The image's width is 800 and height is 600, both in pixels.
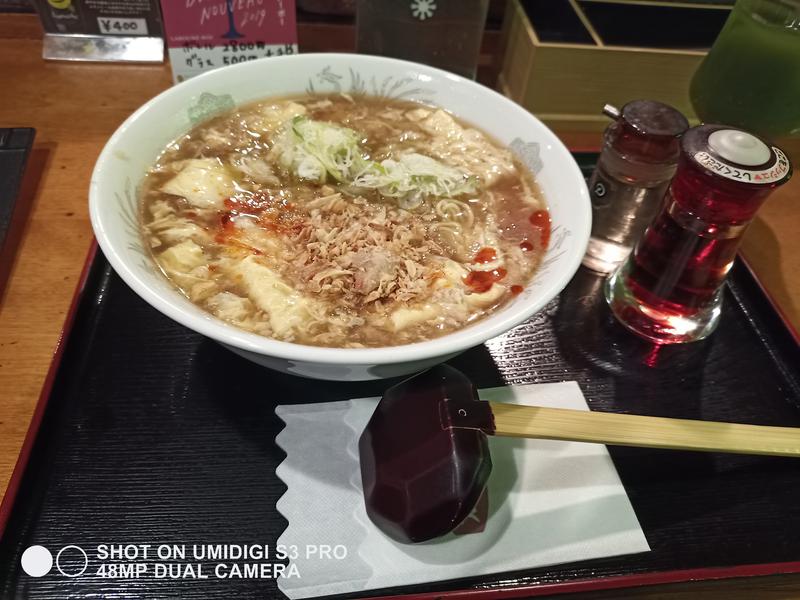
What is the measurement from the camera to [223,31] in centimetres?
199

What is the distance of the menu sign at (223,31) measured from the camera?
1917 mm

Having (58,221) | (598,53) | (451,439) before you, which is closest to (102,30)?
(58,221)

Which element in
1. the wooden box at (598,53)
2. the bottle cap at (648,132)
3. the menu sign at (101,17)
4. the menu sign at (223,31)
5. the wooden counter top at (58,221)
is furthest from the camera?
the menu sign at (101,17)

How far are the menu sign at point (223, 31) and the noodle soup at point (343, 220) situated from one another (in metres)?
0.33

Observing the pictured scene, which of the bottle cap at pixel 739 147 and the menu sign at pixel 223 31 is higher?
the bottle cap at pixel 739 147

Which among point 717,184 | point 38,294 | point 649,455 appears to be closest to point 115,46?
point 38,294

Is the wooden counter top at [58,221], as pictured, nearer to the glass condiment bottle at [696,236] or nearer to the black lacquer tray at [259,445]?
the black lacquer tray at [259,445]

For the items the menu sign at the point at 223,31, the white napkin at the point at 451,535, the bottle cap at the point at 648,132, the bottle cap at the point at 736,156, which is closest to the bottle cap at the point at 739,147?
the bottle cap at the point at 736,156

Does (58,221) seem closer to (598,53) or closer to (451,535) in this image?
(451,535)

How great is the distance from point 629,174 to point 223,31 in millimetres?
1458

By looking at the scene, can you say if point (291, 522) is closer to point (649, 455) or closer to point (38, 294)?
point (649, 455)

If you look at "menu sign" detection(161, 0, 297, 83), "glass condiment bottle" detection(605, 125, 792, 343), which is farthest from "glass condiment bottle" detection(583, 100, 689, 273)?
"menu sign" detection(161, 0, 297, 83)

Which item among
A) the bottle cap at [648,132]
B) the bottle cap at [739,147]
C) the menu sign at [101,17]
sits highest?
the bottle cap at [739,147]

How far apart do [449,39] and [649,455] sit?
180 cm
